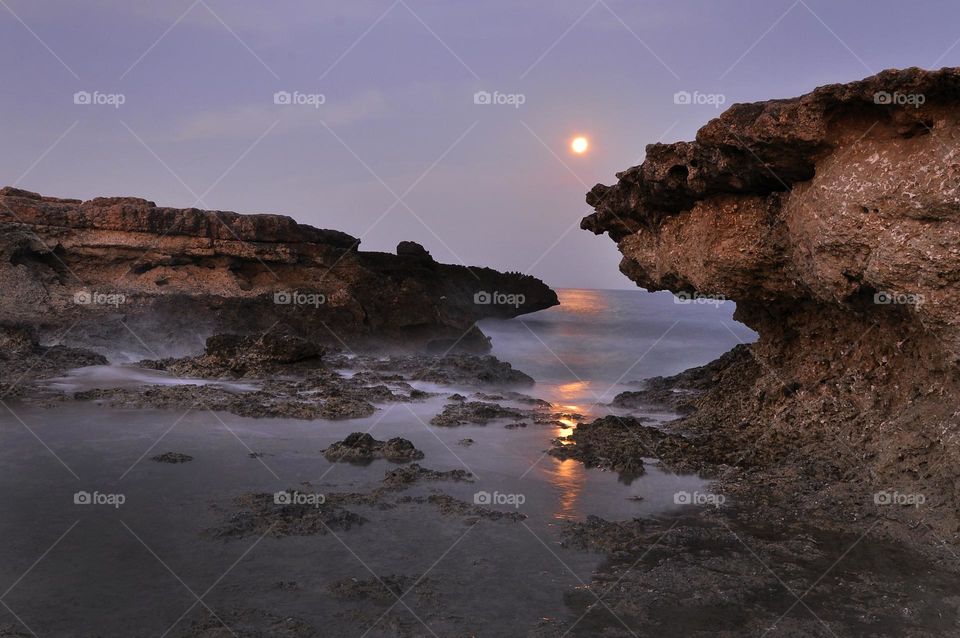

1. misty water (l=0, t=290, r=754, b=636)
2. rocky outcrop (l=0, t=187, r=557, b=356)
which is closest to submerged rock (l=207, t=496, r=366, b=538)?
misty water (l=0, t=290, r=754, b=636)

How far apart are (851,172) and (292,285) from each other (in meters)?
19.4

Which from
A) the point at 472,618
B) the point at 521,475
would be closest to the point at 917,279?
the point at 521,475

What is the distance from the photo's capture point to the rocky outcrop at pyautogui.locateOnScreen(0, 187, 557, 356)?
19047 millimetres

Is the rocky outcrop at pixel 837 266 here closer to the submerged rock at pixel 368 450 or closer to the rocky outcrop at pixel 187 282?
the submerged rock at pixel 368 450

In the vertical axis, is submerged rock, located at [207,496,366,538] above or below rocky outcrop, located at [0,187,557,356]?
below

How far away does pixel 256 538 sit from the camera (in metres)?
5.44

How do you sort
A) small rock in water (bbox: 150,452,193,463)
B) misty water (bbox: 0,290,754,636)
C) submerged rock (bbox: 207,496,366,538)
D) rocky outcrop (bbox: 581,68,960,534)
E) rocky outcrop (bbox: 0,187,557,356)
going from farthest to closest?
rocky outcrop (bbox: 0,187,557,356) → small rock in water (bbox: 150,452,193,463) → rocky outcrop (bbox: 581,68,960,534) → submerged rock (bbox: 207,496,366,538) → misty water (bbox: 0,290,754,636)

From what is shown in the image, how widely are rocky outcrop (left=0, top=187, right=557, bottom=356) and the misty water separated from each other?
31.7 ft

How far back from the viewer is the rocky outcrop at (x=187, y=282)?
1905 cm

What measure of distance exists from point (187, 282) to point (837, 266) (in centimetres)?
1923

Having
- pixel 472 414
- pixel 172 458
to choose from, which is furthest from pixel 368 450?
pixel 472 414

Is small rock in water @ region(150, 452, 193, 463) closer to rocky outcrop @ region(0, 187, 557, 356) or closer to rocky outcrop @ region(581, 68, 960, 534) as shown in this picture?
rocky outcrop @ region(581, 68, 960, 534)

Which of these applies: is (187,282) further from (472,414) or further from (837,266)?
(837,266)

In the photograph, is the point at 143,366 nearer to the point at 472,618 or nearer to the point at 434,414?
the point at 434,414
